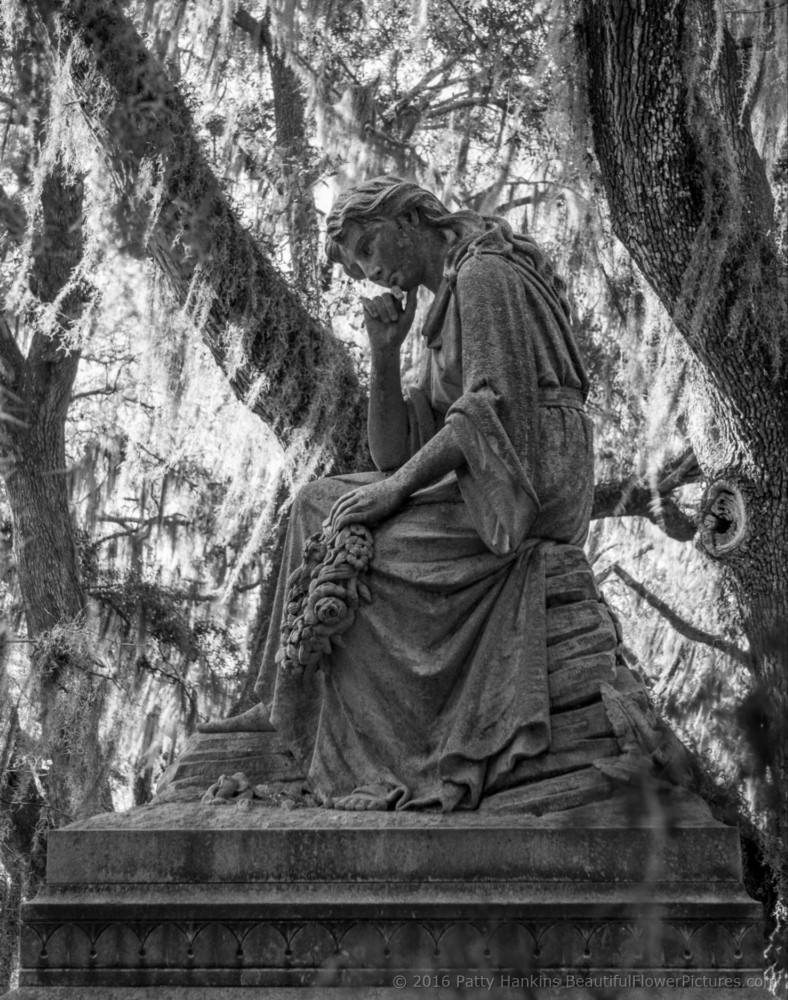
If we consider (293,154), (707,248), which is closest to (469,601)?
(707,248)

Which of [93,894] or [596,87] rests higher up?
[596,87]

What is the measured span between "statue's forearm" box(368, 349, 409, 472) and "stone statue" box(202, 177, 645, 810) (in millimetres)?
92

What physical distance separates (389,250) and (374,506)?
35.7 inches

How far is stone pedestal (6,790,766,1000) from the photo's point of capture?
13.7 ft

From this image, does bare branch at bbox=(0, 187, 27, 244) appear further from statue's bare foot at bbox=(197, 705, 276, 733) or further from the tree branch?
statue's bare foot at bbox=(197, 705, 276, 733)

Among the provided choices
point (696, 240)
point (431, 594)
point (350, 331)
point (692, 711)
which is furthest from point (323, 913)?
point (350, 331)

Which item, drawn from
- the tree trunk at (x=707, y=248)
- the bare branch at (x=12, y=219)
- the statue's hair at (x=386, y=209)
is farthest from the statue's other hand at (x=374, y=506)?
the bare branch at (x=12, y=219)

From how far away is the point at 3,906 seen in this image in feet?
35.2

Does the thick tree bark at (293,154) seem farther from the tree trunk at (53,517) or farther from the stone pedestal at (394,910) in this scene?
the stone pedestal at (394,910)

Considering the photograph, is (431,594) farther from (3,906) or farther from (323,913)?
(3,906)

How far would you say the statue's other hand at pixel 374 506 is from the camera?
4906mm

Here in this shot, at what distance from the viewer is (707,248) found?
8.70 m

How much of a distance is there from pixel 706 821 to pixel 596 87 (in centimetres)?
539

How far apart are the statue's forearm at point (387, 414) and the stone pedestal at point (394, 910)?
132 centimetres
